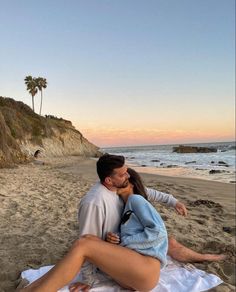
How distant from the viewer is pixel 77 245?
303 cm

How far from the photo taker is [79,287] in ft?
11.3

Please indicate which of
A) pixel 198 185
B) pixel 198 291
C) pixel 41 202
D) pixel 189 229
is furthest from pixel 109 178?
pixel 198 185

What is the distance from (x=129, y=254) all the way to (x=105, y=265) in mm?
233

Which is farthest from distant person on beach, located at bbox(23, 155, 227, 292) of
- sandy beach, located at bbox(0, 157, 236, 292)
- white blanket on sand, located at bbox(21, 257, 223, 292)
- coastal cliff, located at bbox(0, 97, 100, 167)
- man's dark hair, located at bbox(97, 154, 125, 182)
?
coastal cliff, located at bbox(0, 97, 100, 167)

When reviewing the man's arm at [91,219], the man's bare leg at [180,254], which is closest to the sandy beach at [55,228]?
the man's bare leg at [180,254]

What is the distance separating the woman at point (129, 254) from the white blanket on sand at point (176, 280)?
0.69 ft

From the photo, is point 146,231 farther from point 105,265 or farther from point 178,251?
point 178,251

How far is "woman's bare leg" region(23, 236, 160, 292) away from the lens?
295 centimetres

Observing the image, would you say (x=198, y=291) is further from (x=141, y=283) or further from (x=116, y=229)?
(x=116, y=229)

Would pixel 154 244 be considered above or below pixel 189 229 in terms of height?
above

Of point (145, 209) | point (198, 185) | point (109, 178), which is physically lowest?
point (198, 185)

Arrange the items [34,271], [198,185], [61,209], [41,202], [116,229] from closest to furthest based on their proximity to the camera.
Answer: [116,229] < [34,271] < [61,209] < [41,202] < [198,185]

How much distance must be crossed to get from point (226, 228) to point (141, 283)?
3760mm

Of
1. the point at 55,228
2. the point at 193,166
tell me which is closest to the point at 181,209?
the point at 55,228
